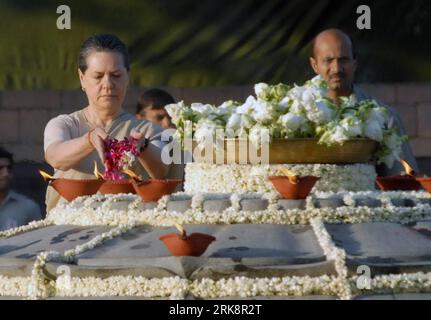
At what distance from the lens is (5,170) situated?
6754 millimetres

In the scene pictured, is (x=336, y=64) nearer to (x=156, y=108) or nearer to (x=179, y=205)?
(x=156, y=108)

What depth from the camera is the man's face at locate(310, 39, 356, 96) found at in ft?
19.2

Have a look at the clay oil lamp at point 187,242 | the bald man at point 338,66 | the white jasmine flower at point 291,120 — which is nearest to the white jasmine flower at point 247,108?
the white jasmine flower at point 291,120

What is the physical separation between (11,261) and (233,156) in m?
1.22

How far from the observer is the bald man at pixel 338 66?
19.2 feet

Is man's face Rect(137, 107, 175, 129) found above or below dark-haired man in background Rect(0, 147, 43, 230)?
above

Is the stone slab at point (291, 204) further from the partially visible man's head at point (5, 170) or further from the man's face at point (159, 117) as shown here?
the partially visible man's head at point (5, 170)

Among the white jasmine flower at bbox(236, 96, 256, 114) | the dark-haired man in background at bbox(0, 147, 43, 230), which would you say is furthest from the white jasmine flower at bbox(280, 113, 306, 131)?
the dark-haired man in background at bbox(0, 147, 43, 230)

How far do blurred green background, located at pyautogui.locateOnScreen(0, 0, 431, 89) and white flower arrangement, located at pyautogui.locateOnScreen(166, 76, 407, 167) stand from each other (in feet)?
9.95

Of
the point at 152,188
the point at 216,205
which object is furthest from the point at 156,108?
the point at 216,205

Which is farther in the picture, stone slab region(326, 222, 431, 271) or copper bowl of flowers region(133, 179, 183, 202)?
copper bowl of flowers region(133, 179, 183, 202)

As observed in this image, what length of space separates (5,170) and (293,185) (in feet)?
10.3

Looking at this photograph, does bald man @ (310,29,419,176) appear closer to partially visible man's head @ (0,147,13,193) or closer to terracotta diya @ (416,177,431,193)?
terracotta diya @ (416,177,431,193)

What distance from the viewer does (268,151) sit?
454 cm
